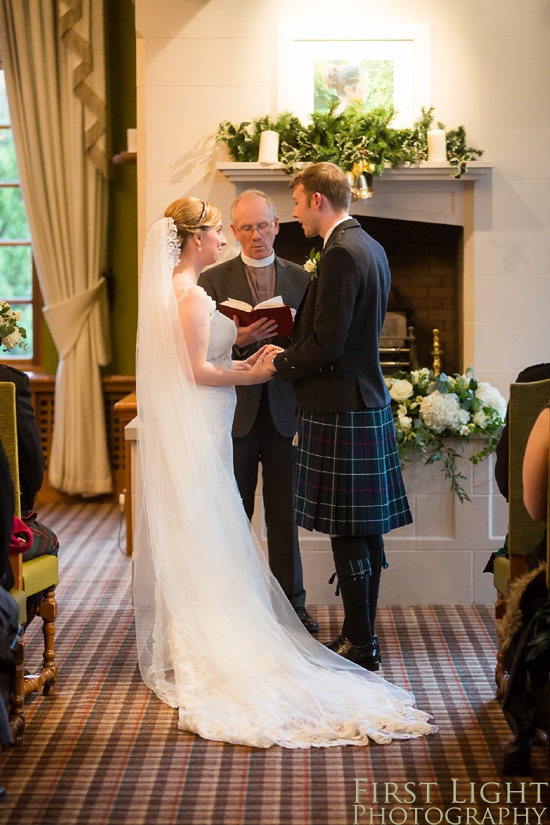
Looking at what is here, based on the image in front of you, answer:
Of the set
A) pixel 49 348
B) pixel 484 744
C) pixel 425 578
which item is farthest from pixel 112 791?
pixel 49 348

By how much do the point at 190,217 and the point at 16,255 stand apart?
403 centimetres

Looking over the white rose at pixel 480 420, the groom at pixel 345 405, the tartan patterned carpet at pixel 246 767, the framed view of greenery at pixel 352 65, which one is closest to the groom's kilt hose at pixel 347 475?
the groom at pixel 345 405

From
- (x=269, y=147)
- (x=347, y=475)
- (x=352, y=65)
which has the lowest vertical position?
(x=347, y=475)

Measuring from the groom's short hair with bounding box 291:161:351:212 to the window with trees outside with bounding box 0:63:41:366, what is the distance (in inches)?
160

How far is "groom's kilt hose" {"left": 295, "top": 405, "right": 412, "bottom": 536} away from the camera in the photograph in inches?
136

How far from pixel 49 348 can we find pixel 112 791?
4.80 metres

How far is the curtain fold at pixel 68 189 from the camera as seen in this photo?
6539 millimetres

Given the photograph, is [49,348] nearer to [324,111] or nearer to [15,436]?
[324,111]

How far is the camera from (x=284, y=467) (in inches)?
159

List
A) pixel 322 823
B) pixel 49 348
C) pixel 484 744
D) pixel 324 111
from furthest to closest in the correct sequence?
pixel 49 348 < pixel 324 111 < pixel 484 744 < pixel 322 823

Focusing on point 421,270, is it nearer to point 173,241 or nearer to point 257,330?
point 257,330

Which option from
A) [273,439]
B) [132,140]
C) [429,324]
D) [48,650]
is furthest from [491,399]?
[132,140]

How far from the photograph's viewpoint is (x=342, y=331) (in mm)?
3375

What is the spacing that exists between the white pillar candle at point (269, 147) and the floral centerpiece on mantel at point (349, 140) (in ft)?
0.17
